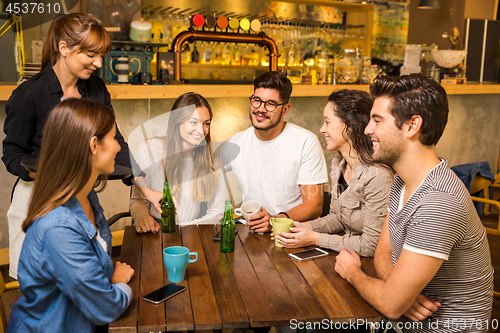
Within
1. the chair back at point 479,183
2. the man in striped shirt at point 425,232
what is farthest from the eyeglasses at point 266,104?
the chair back at point 479,183

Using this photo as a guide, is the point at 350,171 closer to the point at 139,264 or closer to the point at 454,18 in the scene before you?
the point at 139,264

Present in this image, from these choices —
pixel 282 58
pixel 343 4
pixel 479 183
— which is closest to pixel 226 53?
pixel 282 58

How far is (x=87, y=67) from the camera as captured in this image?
186 centimetres

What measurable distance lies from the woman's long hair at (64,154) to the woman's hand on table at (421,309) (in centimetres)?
103

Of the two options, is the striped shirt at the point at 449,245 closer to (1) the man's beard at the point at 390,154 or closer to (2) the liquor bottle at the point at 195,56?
(1) the man's beard at the point at 390,154

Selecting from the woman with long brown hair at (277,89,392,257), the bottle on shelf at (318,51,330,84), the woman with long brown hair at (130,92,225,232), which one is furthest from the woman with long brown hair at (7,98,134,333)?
the bottle on shelf at (318,51,330,84)

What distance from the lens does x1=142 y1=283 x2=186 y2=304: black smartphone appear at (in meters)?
1.20

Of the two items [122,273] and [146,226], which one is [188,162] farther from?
[122,273]

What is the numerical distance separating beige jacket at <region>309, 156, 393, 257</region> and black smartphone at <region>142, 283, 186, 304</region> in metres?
0.59

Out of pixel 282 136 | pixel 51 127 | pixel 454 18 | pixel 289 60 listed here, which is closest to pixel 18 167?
pixel 51 127

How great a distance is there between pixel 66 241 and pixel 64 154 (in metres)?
0.24

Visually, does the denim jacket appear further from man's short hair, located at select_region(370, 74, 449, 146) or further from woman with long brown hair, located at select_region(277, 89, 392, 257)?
man's short hair, located at select_region(370, 74, 449, 146)

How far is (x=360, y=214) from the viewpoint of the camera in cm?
175

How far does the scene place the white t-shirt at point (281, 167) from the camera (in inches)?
92.7
